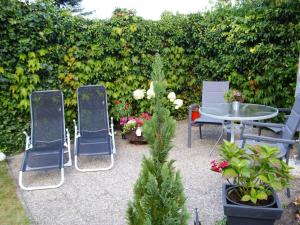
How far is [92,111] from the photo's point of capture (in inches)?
203

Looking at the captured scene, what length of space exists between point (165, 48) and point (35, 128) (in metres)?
3.30

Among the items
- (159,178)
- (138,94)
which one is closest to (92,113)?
(138,94)

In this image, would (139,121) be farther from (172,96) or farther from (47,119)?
(47,119)

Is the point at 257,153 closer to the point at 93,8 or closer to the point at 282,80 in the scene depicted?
the point at 282,80

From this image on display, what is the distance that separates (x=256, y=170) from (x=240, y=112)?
216 centimetres

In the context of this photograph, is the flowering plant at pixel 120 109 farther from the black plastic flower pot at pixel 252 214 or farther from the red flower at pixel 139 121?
the black plastic flower pot at pixel 252 214

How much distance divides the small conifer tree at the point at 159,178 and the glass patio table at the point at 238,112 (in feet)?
8.77

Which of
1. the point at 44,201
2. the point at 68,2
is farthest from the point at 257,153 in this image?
the point at 68,2

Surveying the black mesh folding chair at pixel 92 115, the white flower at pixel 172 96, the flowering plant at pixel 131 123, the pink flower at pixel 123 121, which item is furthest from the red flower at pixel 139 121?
the white flower at pixel 172 96

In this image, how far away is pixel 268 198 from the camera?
2527 mm

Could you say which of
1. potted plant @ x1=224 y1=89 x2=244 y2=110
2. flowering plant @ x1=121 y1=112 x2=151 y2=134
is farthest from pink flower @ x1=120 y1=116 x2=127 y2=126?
potted plant @ x1=224 y1=89 x2=244 y2=110

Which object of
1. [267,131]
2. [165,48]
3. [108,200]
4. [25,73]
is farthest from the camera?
[165,48]

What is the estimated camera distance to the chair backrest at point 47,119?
15.0 feet

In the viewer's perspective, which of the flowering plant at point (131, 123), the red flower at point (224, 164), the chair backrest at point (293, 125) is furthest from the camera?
the flowering plant at point (131, 123)
